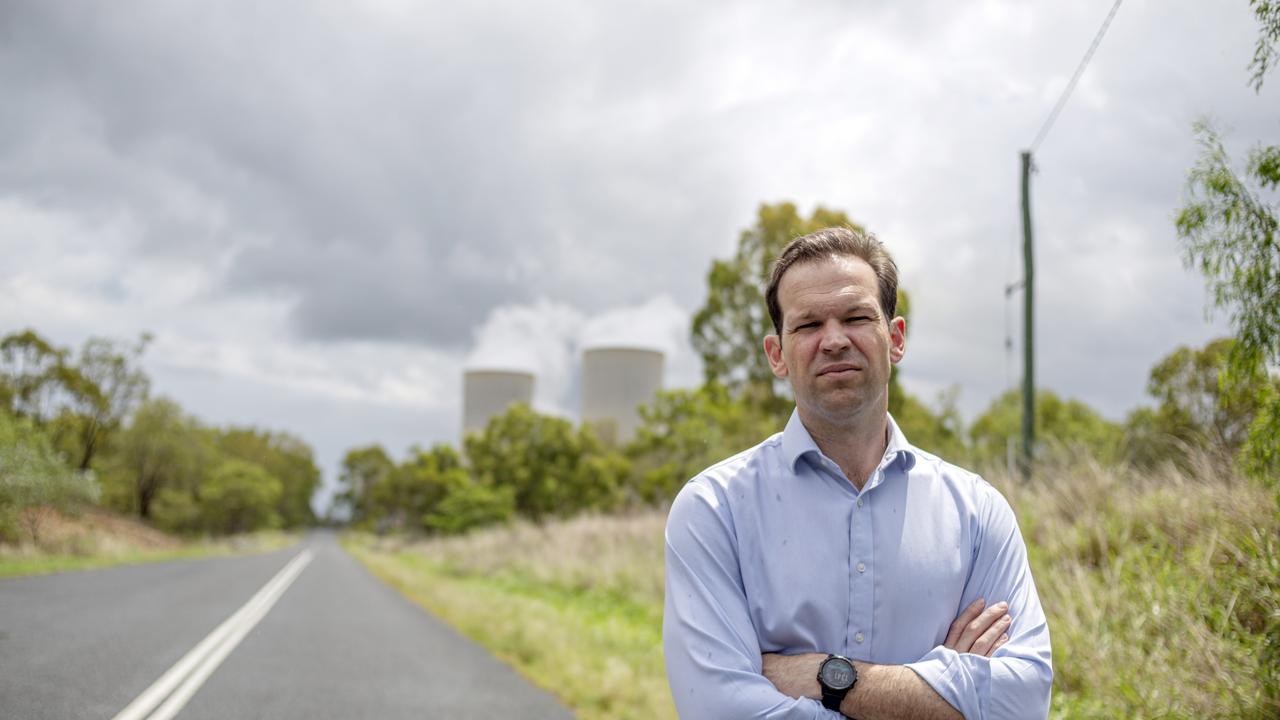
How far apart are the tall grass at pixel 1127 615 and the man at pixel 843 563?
210 cm

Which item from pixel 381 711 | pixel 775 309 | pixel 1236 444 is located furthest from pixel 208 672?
pixel 1236 444

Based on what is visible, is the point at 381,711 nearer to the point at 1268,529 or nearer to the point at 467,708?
the point at 467,708

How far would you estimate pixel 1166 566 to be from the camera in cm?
577

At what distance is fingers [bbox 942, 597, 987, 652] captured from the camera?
2.62 m

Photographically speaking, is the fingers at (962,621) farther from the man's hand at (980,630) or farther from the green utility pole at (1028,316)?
the green utility pole at (1028,316)

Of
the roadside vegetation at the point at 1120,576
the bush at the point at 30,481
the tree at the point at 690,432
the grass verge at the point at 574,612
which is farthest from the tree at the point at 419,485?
the bush at the point at 30,481

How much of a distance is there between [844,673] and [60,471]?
13.4 ft

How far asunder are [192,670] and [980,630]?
6202mm

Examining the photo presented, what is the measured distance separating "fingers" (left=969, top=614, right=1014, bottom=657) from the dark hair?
35.7 inches

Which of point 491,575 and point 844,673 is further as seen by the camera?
point 491,575

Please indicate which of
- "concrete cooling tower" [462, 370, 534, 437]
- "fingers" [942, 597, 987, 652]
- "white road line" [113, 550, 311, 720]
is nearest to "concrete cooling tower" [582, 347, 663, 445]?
"concrete cooling tower" [462, 370, 534, 437]

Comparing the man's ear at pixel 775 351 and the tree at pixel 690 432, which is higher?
the tree at pixel 690 432

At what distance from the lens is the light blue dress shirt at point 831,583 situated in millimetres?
2496

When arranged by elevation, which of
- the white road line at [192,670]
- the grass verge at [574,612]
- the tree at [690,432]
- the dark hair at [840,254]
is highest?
the tree at [690,432]
